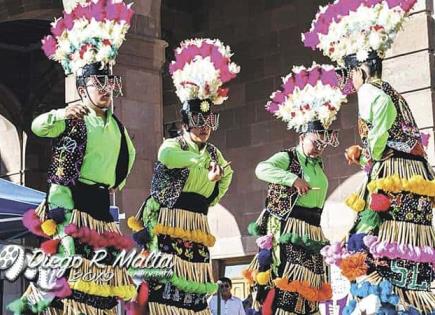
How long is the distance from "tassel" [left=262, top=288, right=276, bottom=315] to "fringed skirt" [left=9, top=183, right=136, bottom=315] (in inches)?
57.9

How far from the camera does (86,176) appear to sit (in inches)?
242

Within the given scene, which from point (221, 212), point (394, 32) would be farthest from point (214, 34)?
point (394, 32)

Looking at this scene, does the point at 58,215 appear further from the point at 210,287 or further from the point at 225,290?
the point at 225,290

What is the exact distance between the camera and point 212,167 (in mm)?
6703

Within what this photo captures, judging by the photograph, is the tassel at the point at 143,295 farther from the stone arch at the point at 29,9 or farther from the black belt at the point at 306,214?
the stone arch at the point at 29,9

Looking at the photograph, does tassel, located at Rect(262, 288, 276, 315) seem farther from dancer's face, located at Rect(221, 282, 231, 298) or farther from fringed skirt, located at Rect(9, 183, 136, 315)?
dancer's face, located at Rect(221, 282, 231, 298)

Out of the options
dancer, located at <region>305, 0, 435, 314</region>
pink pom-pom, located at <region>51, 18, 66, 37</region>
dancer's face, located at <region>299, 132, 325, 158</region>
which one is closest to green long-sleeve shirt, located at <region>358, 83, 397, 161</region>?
dancer, located at <region>305, 0, 435, 314</region>

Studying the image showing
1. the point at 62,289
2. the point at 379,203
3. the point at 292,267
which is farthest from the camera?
the point at 292,267

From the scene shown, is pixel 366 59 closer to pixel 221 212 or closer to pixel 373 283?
pixel 373 283

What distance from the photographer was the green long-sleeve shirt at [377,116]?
5.75m

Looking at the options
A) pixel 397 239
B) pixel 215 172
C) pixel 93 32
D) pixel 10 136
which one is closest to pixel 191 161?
pixel 215 172

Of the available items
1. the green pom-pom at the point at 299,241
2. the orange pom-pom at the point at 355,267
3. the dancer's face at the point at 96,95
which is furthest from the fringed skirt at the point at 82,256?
the green pom-pom at the point at 299,241

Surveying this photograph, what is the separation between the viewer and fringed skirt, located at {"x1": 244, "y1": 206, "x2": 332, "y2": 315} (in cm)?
742

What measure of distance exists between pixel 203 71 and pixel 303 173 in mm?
1210
